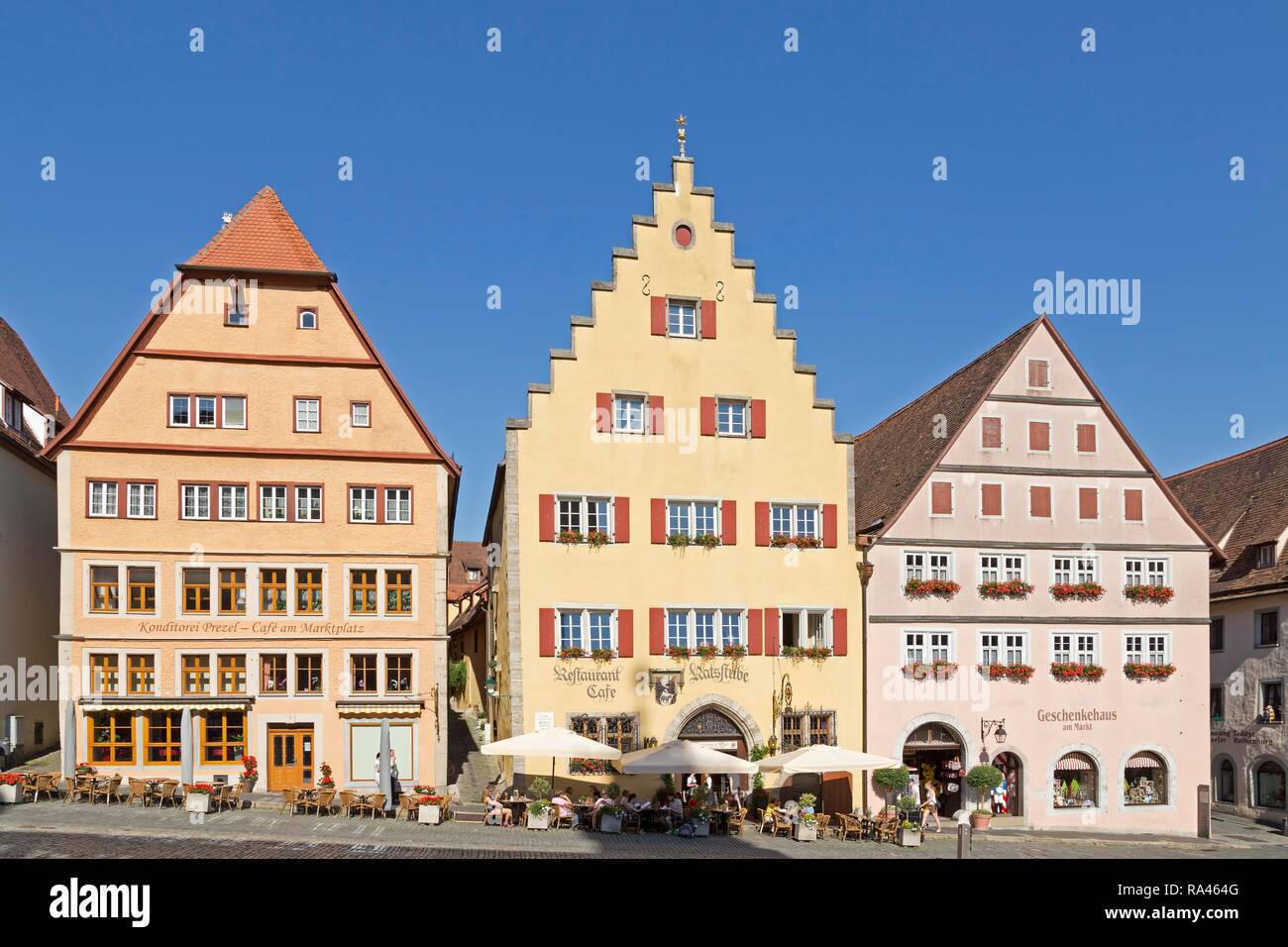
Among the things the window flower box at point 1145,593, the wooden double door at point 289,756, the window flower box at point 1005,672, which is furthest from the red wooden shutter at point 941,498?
the wooden double door at point 289,756

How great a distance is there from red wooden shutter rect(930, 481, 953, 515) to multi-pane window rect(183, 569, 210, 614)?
19426 millimetres

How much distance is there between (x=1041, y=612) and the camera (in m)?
32.8

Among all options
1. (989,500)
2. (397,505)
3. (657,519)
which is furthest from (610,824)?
(989,500)

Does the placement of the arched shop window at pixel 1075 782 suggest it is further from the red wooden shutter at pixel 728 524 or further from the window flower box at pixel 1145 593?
the red wooden shutter at pixel 728 524

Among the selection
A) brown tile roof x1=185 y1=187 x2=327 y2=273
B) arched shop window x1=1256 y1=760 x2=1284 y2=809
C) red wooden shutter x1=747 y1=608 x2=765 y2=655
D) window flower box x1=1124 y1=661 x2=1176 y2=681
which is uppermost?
brown tile roof x1=185 y1=187 x2=327 y2=273

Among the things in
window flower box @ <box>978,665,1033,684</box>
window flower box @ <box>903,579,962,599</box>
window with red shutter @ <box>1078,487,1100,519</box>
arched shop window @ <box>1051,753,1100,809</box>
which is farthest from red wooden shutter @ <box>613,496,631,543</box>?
arched shop window @ <box>1051,753,1100,809</box>

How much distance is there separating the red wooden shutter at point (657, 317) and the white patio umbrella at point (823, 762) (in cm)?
1172

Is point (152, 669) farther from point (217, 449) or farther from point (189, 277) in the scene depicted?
point (189, 277)

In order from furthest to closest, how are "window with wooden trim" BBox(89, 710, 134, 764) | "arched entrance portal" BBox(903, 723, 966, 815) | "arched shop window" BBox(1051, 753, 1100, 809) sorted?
"arched shop window" BBox(1051, 753, 1100, 809) → "arched entrance portal" BBox(903, 723, 966, 815) → "window with wooden trim" BBox(89, 710, 134, 764)

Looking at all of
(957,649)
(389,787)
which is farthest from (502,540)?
(957,649)

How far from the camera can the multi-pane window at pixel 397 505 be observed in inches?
1190

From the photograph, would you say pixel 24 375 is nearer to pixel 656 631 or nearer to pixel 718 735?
pixel 656 631

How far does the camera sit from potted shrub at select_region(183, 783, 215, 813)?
24.7m

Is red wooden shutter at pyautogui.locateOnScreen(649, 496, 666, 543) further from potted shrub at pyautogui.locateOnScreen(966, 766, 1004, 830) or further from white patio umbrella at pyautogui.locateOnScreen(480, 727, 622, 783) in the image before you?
potted shrub at pyautogui.locateOnScreen(966, 766, 1004, 830)
